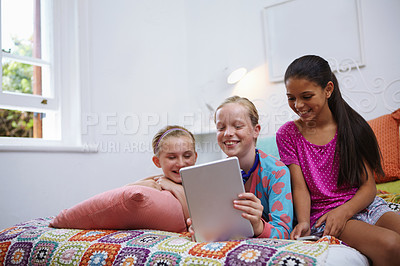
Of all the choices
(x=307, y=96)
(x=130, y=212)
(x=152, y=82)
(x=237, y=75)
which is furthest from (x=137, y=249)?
(x=152, y=82)

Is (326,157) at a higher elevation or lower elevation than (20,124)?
lower

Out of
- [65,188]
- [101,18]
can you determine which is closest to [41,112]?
[65,188]

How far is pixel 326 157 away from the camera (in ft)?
3.99

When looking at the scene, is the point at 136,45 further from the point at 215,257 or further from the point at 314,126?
the point at 215,257

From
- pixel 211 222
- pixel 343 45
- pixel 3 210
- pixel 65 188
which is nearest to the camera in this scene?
pixel 211 222

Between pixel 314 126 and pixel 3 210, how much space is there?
62.8 inches

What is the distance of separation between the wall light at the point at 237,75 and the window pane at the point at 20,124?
138cm

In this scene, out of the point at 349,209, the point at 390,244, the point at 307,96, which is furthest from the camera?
the point at 307,96

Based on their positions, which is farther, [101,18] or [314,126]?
[101,18]

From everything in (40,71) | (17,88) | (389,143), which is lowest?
(389,143)

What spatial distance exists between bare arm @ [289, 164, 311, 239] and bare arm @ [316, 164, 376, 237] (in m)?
0.05

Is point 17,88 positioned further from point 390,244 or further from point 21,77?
point 390,244

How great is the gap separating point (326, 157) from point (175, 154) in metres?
0.56

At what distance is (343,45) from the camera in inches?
90.1
